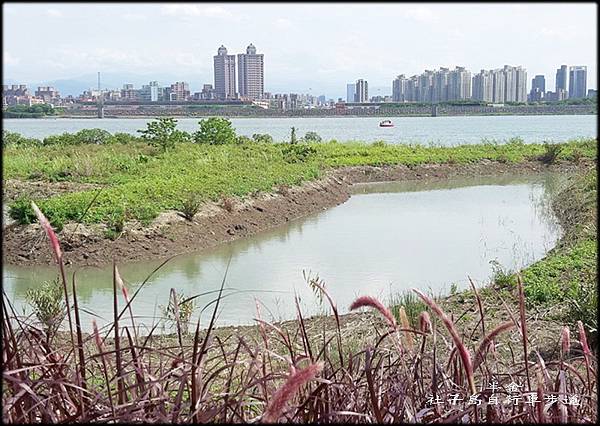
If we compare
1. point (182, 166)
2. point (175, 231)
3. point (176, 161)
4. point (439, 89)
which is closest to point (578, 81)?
point (439, 89)

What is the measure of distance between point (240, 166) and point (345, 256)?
19.8 feet

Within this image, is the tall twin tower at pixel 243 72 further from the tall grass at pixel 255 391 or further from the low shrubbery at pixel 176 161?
the low shrubbery at pixel 176 161

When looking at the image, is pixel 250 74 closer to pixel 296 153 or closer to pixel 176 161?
pixel 176 161

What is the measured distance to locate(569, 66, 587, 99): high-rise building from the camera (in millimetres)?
1547

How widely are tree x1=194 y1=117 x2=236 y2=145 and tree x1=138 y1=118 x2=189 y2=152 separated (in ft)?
6.96

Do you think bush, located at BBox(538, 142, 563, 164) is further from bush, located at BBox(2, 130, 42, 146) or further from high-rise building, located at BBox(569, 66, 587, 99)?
high-rise building, located at BBox(569, 66, 587, 99)

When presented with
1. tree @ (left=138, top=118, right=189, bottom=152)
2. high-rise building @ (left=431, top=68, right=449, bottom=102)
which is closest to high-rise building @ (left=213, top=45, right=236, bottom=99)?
high-rise building @ (left=431, top=68, right=449, bottom=102)

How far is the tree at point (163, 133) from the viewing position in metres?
18.3

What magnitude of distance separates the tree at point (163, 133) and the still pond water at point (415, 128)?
18.6 ft

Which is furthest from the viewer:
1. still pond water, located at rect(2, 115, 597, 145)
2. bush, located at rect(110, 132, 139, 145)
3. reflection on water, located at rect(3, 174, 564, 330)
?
still pond water, located at rect(2, 115, 597, 145)

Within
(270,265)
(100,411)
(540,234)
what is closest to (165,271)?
(270,265)

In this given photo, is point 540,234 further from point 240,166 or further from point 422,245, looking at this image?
point 240,166

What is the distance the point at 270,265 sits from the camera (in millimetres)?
9344

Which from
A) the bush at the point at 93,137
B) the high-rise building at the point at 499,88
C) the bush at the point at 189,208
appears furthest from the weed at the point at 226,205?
the bush at the point at 93,137
